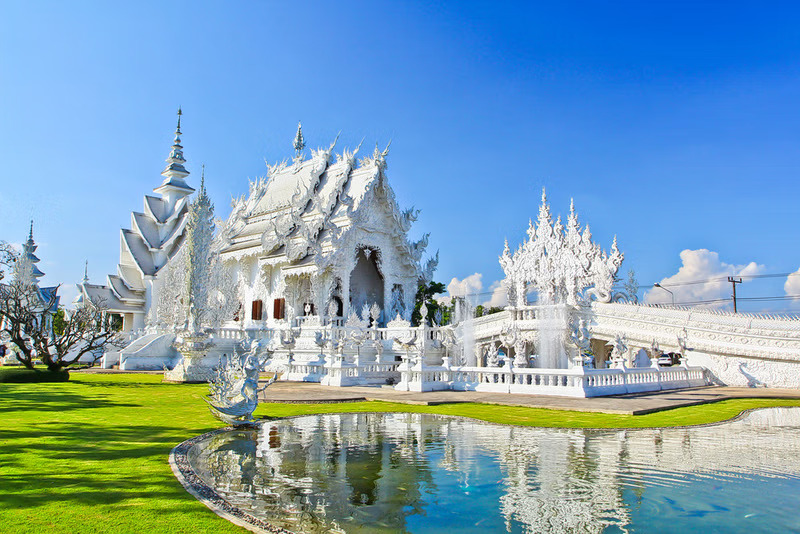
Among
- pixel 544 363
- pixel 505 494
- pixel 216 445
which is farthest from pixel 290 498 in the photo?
pixel 544 363

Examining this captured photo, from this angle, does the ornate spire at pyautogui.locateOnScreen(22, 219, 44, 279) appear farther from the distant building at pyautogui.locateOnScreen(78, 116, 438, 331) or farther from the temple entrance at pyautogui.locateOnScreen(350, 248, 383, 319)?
the temple entrance at pyautogui.locateOnScreen(350, 248, 383, 319)

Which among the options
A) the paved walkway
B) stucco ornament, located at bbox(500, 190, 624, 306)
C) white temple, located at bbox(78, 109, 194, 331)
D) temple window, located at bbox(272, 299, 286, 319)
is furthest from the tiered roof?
the paved walkway

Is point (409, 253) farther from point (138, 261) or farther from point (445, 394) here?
point (138, 261)

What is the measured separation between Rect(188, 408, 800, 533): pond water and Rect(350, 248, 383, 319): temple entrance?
1964 centimetres

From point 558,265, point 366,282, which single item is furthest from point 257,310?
point 558,265

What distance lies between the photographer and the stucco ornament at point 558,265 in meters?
26.1

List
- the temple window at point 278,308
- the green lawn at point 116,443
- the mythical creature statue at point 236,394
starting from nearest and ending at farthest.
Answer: the green lawn at point 116,443 < the mythical creature statue at point 236,394 < the temple window at point 278,308

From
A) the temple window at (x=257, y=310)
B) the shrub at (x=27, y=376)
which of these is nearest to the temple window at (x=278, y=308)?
the temple window at (x=257, y=310)

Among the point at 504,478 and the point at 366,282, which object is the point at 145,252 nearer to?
the point at 366,282

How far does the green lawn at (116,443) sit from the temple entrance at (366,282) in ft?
46.1

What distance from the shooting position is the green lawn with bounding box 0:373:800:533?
13.4ft

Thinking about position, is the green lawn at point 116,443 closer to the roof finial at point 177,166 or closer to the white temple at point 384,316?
the white temple at point 384,316

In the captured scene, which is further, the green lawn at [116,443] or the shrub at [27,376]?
the shrub at [27,376]

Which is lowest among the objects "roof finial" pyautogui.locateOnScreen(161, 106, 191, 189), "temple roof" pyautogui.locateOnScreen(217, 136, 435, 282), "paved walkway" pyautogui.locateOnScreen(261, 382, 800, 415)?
"paved walkway" pyautogui.locateOnScreen(261, 382, 800, 415)
